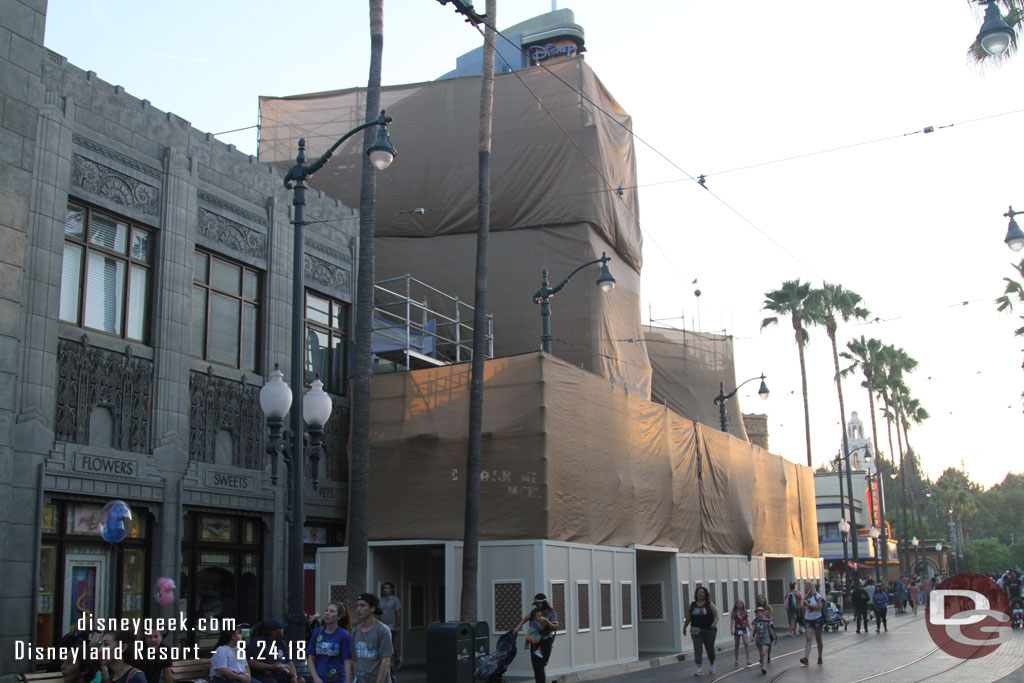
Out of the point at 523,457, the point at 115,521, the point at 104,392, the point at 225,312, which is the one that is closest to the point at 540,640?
the point at 523,457

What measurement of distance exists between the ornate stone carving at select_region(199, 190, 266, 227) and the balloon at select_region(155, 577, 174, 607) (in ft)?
26.7

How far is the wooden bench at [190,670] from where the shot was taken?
14039 mm

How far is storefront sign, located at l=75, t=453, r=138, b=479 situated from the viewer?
53.1 ft

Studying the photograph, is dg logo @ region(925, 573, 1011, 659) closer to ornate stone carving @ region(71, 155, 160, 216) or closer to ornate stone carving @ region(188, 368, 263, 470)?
ornate stone carving @ region(188, 368, 263, 470)

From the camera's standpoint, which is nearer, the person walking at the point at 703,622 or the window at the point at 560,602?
the window at the point at 560,602

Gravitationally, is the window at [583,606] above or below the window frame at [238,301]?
below

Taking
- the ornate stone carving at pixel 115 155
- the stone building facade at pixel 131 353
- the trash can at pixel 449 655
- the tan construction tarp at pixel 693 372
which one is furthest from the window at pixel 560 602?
the tan construction tarp at pixel 693 372

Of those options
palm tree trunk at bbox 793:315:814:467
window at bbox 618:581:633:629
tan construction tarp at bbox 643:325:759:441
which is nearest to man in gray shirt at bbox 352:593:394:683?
window at bbox 618:581:633:629

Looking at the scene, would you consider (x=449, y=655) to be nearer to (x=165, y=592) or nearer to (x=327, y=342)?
(x=165, y=592)

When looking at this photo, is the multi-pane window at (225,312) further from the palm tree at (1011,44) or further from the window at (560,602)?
the palm tree at (1011,44)

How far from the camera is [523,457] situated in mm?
21141

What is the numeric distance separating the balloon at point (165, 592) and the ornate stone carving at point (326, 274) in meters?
8.99

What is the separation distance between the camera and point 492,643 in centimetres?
1995

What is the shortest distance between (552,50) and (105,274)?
3313 cm
